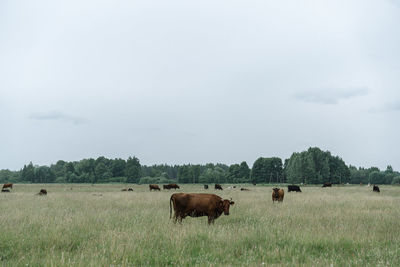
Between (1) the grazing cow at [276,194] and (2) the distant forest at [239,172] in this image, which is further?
(2) the distant forest at [239,172]

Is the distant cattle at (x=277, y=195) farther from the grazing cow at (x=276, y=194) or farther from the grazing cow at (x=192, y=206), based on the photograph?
the grazing cow at (x=192, y=206)

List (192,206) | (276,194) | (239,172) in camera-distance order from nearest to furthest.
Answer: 1. (192,206)
2. (276,194)
3. (239,172)

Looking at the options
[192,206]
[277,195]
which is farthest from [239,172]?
[192,206]

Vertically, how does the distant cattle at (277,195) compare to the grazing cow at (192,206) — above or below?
below

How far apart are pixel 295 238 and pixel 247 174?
4763 inches

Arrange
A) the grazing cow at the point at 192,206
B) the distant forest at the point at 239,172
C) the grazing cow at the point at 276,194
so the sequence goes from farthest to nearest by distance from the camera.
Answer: the distant forest at the point at 239,172 < the grazing cow at the point at 276,194 < the grazing cow at the point at 192,206

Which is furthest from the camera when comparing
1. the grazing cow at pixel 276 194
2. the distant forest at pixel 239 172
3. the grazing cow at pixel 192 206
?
the distant forest at pixel 239 172

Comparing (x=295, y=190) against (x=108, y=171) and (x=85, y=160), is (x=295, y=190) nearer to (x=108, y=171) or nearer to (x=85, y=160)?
(x=108, y=171)

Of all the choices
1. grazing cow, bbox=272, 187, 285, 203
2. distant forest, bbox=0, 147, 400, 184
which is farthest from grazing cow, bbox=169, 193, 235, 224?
distant forest, bbox=0, 147, 400, 184

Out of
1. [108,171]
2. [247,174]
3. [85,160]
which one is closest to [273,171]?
[247,174]

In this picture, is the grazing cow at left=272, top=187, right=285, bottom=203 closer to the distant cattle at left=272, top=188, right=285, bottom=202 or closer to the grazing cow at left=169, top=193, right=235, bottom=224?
the distant cattle at left=272, top=188, right=285, bottom=202

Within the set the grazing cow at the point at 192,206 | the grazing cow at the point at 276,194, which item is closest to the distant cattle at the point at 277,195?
the grazing cow at the point at 276,194

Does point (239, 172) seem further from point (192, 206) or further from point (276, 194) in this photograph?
point (192, 206)

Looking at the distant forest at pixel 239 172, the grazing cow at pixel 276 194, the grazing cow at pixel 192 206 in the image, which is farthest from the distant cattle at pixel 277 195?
the distant forest at pixel 239 172
